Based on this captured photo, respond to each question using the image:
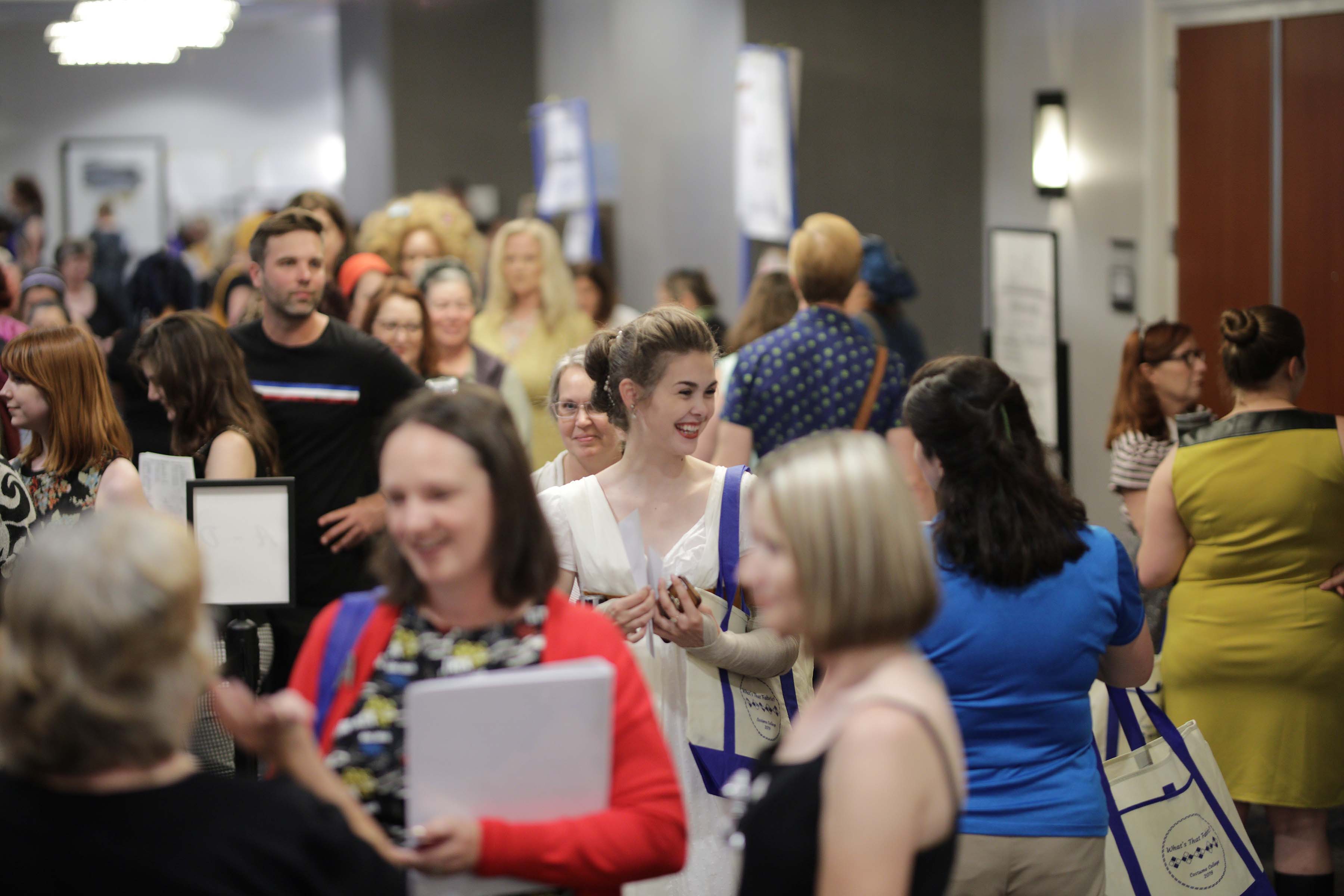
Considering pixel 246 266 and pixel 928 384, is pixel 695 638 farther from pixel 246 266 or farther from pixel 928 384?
pixel 246 266

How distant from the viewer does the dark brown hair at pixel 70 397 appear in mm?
3316

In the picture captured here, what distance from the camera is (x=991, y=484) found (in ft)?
7.52

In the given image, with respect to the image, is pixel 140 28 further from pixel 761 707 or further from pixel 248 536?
pixel 761 707

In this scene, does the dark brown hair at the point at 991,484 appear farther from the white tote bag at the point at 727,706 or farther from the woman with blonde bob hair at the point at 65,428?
the woman with blonde bob hair at the point at 65,428

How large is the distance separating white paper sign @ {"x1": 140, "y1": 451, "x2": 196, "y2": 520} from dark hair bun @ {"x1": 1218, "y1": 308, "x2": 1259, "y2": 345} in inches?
97.0

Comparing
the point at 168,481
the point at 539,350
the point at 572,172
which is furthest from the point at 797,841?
the point at 572,172

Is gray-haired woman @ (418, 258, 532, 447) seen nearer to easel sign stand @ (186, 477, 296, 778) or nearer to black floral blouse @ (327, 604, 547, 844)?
easel sign stand @ (186, 477, 296, 778)

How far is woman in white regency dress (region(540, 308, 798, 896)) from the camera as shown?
103 inches

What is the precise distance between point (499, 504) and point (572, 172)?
313 inches

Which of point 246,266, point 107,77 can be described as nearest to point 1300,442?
point 246,266

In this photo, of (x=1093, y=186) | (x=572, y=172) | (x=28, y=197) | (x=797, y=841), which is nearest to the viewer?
(x=797, y=841)

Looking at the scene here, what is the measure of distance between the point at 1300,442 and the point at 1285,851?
3.43 feet

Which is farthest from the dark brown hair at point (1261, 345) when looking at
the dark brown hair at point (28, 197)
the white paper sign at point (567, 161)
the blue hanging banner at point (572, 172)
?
the dark brown hair at point (28, 197)

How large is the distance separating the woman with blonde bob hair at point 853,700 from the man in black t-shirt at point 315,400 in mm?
2444
